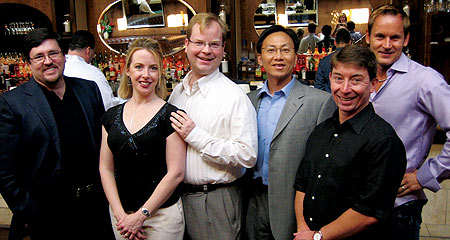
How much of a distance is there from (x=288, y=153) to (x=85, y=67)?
270cm

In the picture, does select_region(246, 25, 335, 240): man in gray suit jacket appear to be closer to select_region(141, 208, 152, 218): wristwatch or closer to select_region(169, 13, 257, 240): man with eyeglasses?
select_region(169, 13, 257, 240): man with eyeglasses

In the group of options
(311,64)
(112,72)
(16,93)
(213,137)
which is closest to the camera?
(213,137)

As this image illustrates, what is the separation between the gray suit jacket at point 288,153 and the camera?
1.99m

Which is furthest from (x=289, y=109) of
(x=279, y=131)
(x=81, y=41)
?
(x=81, y=41)

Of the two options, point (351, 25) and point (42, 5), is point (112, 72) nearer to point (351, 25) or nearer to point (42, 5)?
point (42, 5)

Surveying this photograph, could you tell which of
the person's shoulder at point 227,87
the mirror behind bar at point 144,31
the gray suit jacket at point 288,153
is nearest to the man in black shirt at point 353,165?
the gray suit jacket at point 288,153

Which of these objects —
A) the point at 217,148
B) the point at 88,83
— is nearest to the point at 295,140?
the point at 217,148

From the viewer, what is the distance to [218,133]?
6.72ft

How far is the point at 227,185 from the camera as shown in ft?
6.88

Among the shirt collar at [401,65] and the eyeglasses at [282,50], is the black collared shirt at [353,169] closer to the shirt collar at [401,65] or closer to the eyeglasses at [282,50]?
the shirt collar at [401,65]

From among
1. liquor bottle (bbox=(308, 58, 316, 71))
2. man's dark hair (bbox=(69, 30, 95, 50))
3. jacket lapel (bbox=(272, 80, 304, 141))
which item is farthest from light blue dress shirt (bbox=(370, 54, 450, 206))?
liquor bottle (bbox=(308, 58, 316, 71))

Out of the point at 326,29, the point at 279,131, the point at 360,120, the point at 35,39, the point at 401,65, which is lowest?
the point at 279,131

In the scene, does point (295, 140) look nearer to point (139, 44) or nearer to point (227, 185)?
point (227, 185)

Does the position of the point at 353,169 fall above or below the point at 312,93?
below
